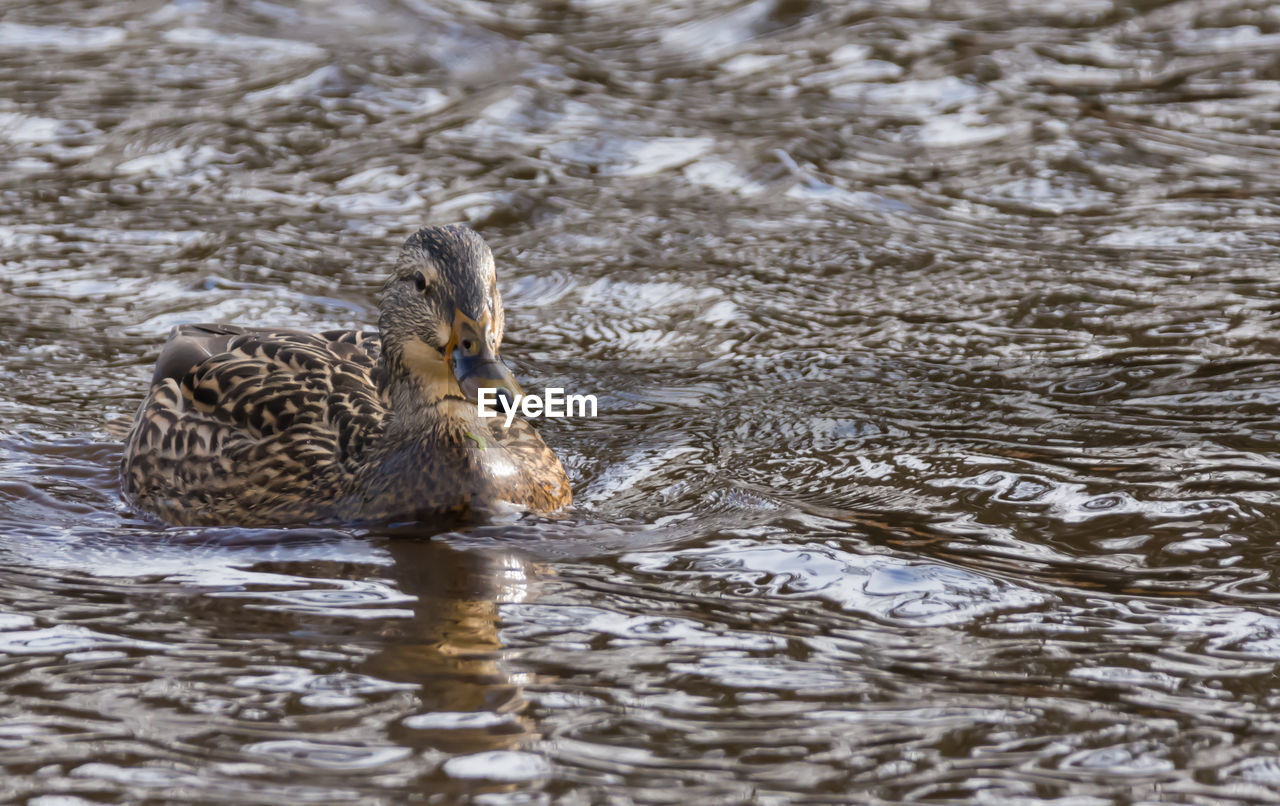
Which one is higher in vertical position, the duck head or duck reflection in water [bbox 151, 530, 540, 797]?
the duck head

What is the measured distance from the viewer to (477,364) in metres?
5.96

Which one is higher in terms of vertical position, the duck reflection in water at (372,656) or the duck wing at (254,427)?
the duck wing at (254,427)

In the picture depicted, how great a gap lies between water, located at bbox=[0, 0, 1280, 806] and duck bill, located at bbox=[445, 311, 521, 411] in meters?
0.65

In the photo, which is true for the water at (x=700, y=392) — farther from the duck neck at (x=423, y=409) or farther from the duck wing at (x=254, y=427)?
the duck neck at (x=423, y=409)

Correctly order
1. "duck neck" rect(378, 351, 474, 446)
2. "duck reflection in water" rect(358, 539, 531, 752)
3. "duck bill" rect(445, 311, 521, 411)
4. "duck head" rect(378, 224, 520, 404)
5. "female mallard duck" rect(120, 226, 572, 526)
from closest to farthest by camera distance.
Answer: "duck reflection in water" rect(358, 539, 531, 752) → "duck bill" rect(445, 311, 521, 411) → "duck head" rect(378, 224, 520, 404) → "female mallard duck" rect(120, 226, 572, 526) → "duck neck" rect(378, 351, 474, 446)

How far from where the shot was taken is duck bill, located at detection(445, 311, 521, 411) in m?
5.87

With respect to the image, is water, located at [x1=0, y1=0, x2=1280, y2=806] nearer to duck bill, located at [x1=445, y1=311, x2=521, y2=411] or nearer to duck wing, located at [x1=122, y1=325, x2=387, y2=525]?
duck wing, located at [x1=122, y1=325, x2=387, y2=525]

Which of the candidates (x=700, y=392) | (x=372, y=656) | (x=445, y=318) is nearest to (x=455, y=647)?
(x=372, y=656)

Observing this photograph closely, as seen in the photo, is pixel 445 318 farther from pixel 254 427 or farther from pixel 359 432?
pixel 254 427

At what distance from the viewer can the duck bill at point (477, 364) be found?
5.87 meters

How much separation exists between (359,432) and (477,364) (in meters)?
0.95

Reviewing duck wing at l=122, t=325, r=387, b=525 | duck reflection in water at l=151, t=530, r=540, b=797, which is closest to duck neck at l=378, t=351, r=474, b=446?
duck wing at l=122, t=325, r=387, b=525

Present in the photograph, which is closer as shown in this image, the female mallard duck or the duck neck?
the female mallard duck

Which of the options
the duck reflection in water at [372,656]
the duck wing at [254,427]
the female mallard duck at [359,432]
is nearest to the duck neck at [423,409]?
the female mallard duck at [359,432]
